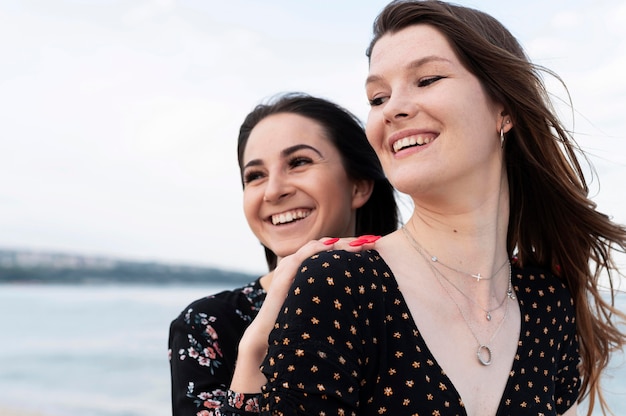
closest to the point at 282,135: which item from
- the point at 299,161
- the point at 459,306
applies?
the point at 299,161

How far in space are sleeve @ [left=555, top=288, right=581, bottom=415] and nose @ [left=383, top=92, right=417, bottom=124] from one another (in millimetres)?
785

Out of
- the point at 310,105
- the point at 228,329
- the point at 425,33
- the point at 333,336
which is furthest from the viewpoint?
the point at 310,105

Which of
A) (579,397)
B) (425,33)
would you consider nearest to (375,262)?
(425,33)

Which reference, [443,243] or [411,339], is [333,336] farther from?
[443,243]

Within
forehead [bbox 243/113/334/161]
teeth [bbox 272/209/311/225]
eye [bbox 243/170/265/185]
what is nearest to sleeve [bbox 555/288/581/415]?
teeth [bbox 272/209/311/225]

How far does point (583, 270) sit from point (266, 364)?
3.86 ft

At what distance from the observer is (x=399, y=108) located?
1846mm

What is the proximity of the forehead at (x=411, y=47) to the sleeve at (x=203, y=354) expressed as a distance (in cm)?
107

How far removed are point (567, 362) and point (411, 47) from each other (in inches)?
40.7

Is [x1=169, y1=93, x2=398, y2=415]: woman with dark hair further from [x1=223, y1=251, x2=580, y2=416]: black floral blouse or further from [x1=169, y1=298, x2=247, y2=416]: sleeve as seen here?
[x1=223, y1=251, x2=580, y2=416]: black floral blouse

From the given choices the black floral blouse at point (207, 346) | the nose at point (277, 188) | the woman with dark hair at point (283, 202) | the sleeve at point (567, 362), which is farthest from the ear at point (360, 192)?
the sleeve at point (567, 362)

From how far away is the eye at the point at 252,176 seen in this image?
110 inches

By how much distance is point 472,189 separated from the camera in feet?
6.33

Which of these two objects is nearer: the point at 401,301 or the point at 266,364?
the point at 266,364
